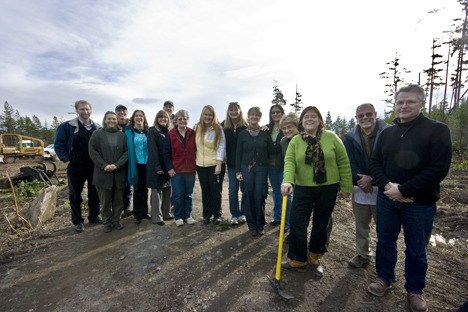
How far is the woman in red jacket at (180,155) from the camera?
4.95 metres

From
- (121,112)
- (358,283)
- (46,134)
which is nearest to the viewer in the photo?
(358,283)

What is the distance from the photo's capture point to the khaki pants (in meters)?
3.57

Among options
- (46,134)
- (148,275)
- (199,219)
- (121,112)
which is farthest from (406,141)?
(46,134)

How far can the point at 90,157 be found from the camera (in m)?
4.94

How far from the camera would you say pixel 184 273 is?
363 cm

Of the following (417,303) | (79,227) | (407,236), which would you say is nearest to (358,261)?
(417,303)

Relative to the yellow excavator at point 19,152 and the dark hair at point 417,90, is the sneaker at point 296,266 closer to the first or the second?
the dark hair at point 417,90

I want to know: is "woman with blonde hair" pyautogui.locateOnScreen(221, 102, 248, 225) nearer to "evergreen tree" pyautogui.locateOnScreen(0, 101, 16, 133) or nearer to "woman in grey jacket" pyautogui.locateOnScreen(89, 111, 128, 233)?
"woman in grey jacket" pyautogui.locateOnScreen(89, 111, 128, 233)

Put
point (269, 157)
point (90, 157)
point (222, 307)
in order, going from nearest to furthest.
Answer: point (222, 307)
point (269, 157)
point (90, 157)

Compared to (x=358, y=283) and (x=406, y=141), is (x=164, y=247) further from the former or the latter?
(x=406, y=141)

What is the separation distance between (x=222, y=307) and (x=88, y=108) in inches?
184

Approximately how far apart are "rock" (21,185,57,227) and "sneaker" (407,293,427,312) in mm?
7313

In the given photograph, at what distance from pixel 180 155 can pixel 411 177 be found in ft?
12.5

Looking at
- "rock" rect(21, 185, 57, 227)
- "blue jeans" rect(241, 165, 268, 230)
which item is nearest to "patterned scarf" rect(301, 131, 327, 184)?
"blue jeans" rect(241, 165, 268, 230)
